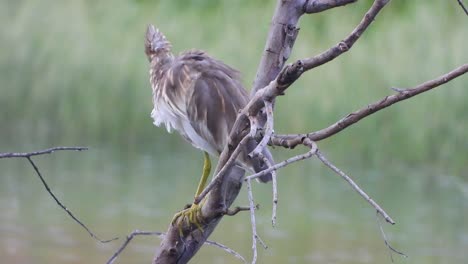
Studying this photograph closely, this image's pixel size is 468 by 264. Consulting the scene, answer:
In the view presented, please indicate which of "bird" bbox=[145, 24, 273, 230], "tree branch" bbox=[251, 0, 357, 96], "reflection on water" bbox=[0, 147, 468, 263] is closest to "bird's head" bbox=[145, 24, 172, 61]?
"bird" bbox=[145, 24, 273, 230]

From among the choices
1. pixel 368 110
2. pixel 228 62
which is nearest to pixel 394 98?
pixel 368 110

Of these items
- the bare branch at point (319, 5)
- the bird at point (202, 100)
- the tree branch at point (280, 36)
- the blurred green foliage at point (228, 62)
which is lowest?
the blurred green foliage at point (228, 62)

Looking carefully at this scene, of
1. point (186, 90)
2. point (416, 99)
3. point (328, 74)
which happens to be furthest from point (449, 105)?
point (186, 90)

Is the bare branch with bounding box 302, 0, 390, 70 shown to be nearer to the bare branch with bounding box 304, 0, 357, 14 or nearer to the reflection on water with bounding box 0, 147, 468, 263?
the bare branch with bounding box 304, 0, 357, 14

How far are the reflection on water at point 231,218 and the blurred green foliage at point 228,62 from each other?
0.19 m

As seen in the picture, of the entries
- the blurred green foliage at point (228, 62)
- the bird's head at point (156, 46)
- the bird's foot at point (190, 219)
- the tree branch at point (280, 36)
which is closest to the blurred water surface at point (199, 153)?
the blurred green foliage at point (228, 62)

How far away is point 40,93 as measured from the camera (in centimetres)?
816

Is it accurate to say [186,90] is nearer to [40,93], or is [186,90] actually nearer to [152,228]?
[152,228]

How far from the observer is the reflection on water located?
638 cm

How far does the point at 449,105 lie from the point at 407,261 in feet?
5.18

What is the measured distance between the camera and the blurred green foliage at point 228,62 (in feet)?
24.5

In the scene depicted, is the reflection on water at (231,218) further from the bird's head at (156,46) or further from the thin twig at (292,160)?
the thin twig at (292,160)

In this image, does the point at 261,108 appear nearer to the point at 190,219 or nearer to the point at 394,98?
the point at 394,98

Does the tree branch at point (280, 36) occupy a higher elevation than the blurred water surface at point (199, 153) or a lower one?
higher
